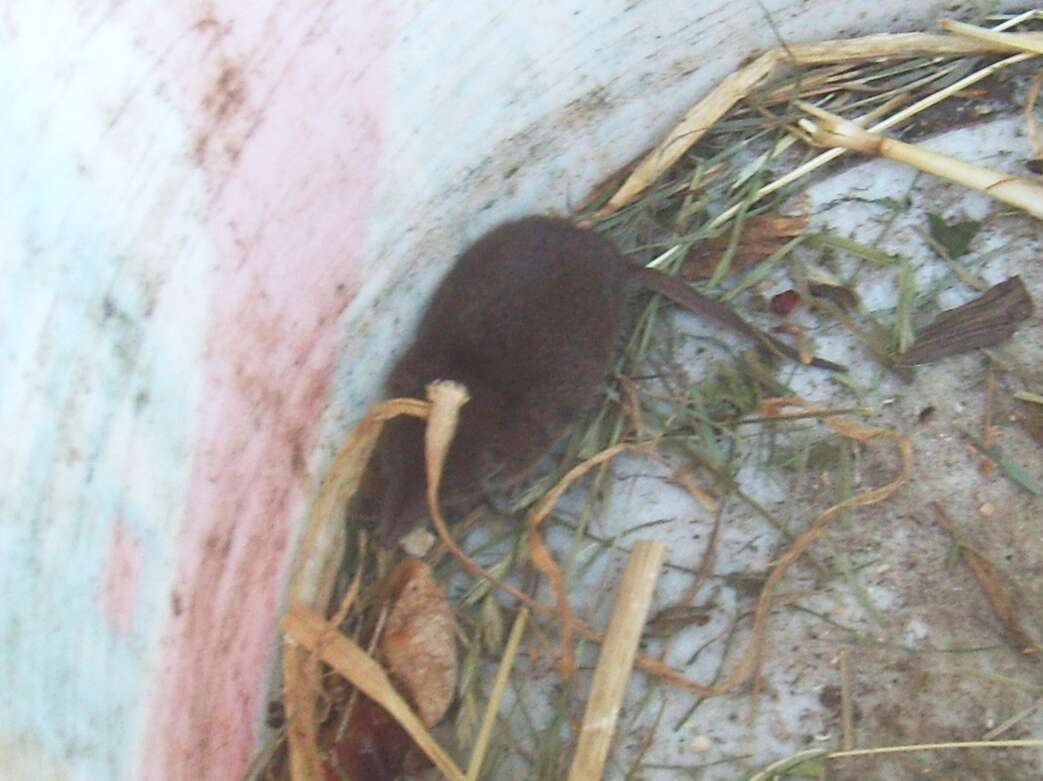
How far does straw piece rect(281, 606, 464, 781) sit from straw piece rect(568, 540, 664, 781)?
8.8 inches

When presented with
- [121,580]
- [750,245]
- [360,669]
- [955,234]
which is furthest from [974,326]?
[121,580]

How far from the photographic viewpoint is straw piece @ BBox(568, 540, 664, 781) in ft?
6.14

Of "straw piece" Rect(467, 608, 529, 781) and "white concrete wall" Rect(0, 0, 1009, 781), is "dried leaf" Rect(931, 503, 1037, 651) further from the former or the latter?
"white concrete wall" Rect(0, 0, 1009, 781)

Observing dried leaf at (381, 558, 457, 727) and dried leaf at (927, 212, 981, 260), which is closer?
dried leaf at (381, 558, 457, 727)

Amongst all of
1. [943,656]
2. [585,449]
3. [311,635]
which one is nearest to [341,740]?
[311,635]

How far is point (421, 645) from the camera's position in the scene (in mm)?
1989

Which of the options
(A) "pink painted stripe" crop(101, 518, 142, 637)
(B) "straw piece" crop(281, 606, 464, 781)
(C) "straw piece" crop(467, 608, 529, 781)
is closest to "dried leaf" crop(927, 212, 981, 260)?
(C) "straw piece" crop(467, 608, 529, 781)

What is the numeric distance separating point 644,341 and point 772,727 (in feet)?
2.66

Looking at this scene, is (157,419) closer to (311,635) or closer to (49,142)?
(49,142)

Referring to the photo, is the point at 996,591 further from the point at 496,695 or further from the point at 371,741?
the point at 371,741

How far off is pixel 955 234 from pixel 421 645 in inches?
56.0

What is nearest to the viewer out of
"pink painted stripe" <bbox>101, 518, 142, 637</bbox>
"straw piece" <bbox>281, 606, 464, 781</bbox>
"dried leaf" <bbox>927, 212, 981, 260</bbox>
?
"pink painted stripe" <bbox>101, 518, 142, 637</bbox>

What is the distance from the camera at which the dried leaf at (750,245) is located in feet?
7.85

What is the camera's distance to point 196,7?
1.46 meters
